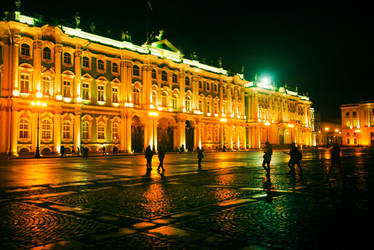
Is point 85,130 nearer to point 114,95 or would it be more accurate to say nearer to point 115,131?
point 115,131

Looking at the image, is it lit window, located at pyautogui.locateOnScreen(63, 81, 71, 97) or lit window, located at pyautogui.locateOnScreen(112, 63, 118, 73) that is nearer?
lit window, located at pyautogui.locateOnScreen(63, 81, 71, 97)

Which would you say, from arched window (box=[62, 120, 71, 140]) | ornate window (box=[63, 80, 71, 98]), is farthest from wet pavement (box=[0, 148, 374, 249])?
ornate window (box=[63, 80, 71, 98])

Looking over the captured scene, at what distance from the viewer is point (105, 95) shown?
152 feet

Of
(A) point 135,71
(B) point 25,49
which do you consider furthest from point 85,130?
(A) point 135,71

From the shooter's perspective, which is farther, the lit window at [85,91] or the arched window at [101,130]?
the arched window at [101,130]

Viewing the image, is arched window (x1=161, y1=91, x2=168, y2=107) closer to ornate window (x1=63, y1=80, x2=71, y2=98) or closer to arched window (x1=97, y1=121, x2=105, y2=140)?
arched window (x1=97, y1=121, x2=105, y2=140)

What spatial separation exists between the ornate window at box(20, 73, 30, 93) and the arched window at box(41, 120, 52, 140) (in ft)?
13.9

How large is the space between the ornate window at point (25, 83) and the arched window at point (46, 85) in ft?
5.87

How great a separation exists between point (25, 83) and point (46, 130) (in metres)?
6.10

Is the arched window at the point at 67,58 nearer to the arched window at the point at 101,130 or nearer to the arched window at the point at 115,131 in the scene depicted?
the arched window at the point at 101,130

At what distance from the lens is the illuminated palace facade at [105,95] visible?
37500mm

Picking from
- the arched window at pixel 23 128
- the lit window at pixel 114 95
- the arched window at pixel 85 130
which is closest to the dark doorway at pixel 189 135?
the lit window at pixel 114 95

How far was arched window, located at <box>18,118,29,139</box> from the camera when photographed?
37.5 m

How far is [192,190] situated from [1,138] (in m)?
32.0
